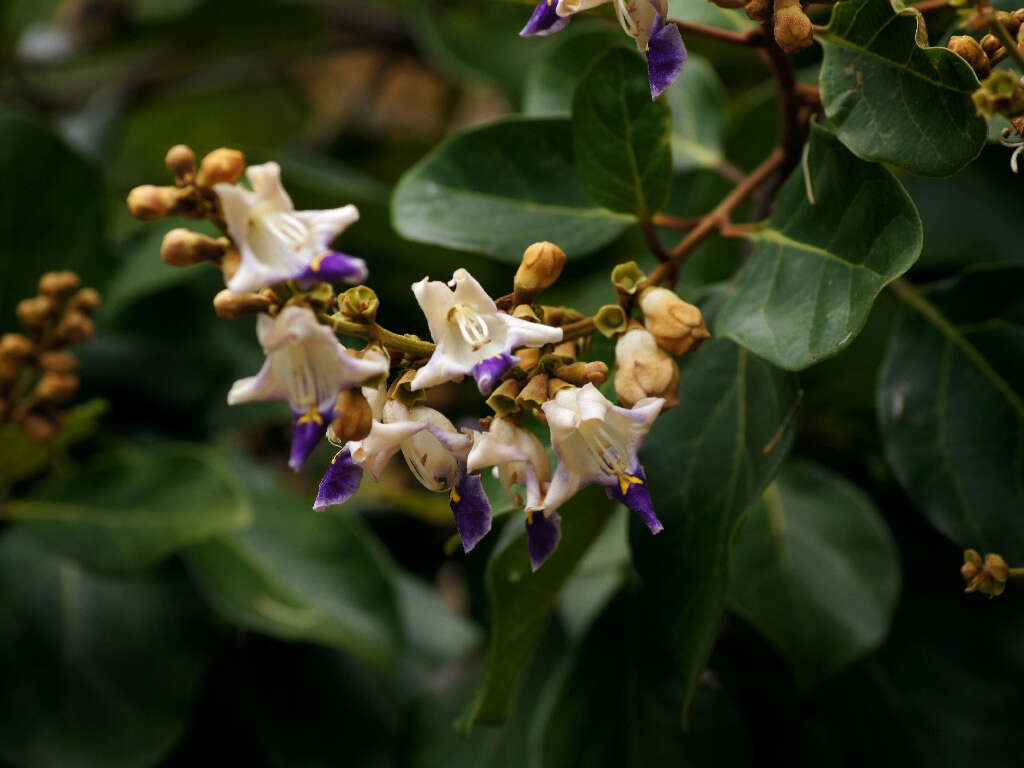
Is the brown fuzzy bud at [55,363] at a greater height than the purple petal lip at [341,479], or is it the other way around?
the purple petal lip at [341,479]

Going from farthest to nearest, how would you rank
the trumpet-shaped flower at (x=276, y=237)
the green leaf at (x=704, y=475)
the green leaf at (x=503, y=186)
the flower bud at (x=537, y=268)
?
the green leaf at (x=503, y=186)
the green leaf at (x=704, y=475)
the flower bud at (x=537, y=268)
the trumpet-shaped flower at (x=276, y=237)

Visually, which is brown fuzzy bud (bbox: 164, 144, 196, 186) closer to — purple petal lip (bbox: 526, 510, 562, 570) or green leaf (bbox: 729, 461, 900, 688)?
purple petal lip (bbox: 526, 510, 562, 570)

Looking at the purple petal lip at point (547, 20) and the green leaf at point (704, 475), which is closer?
the purple petal lip at point (547, 20)

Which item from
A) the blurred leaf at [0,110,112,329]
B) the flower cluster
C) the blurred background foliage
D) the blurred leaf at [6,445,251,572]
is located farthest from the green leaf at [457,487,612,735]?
the blurred leaf at [0,110,112,329]

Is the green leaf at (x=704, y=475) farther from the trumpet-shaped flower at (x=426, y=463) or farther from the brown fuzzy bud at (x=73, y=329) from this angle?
the brown fuzzy bud at (x=73, y=329)

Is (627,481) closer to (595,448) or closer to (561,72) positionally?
(595,448)

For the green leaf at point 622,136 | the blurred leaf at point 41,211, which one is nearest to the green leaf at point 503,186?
the green leaf at point 622,136

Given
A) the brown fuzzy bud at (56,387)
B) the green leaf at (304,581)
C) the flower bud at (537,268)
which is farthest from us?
the green leaf at (304,581)
